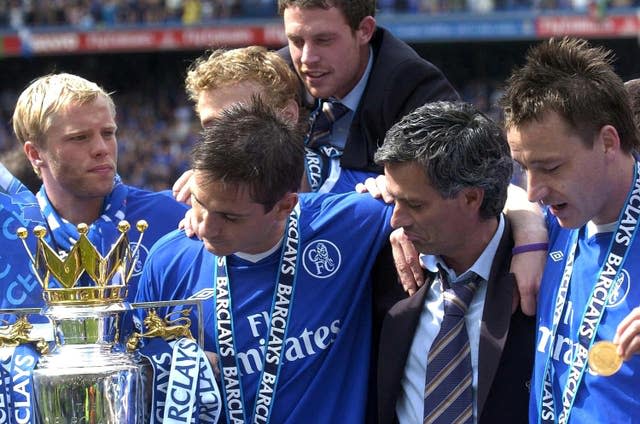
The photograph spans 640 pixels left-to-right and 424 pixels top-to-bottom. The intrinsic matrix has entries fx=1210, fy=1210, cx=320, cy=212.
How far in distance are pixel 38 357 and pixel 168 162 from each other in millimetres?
21509

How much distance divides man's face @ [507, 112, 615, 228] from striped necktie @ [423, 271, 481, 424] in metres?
0.42

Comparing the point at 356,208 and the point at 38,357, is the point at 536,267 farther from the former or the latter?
the point at 38,357

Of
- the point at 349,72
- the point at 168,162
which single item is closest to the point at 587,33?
the point at 168,162

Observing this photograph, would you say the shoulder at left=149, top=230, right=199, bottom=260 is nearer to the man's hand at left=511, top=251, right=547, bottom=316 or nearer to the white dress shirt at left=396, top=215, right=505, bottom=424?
the white dress shirt at left=396, top=215, right=505, bottom=424

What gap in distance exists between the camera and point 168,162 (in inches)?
965

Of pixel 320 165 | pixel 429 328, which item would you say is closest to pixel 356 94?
pixel 320 165

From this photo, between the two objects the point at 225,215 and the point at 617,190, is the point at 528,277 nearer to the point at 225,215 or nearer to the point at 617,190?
the point at 617,190

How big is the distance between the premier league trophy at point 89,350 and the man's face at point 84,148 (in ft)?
2.60

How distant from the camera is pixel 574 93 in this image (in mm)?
3031

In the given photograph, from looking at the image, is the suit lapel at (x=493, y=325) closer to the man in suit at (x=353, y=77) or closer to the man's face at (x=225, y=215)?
the man's face at (x=225, y=215)

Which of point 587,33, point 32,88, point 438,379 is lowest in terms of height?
point 587,33

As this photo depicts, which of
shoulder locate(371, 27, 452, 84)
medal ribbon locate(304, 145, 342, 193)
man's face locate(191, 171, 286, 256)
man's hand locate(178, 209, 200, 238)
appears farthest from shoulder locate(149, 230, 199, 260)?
shoulder locate(371, 27, 452, 84)

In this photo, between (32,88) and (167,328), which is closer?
(167,328)

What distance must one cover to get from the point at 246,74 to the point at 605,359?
5.35 feet
